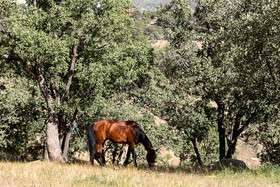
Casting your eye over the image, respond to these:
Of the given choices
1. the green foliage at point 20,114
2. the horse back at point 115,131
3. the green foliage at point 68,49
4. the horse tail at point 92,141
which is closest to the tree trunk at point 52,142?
the green foliage at point 68,49

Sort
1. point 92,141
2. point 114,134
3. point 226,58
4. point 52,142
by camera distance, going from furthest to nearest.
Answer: point 226,58, point 52,142, point 114,134, point 92,141

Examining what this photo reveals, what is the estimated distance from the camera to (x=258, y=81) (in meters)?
16.3

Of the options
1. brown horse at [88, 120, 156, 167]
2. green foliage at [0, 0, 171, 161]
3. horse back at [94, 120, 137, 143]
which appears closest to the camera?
green foliage at [0, 0, 171, 161]

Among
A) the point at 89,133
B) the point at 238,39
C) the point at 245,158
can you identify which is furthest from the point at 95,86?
the point at 245,158

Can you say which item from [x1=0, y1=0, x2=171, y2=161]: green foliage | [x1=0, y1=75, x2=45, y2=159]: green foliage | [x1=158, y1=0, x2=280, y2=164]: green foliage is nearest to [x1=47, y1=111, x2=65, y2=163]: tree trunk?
[x1=0, y1=0, x2=171, y2=161]: green foliage

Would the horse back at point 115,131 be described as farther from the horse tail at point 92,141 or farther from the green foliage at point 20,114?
the green foliage at point 20,114

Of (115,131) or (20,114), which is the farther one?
(20,114)

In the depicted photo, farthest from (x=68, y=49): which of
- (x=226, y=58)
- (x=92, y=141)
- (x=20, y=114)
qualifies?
(x=20, y=114)

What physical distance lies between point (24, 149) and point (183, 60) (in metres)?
17.7

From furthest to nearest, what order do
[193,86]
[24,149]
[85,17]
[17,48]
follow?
1. [24,149]
2. [193,86]
3. [85,17]
4. [17,48]

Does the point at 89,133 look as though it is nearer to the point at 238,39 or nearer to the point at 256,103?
the point at 238,39

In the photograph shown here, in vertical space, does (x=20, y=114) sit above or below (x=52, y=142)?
above

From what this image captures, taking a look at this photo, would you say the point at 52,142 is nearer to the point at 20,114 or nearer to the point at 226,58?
the point at 20,114

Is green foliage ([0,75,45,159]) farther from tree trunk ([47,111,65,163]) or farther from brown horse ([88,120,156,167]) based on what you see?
brown horse ([88,120,156,167])
